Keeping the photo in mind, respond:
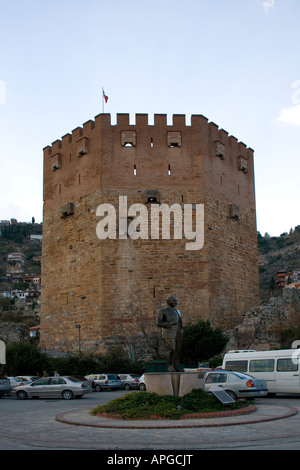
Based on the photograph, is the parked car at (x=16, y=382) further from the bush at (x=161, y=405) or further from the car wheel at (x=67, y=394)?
the bush at (x=161, y=405)

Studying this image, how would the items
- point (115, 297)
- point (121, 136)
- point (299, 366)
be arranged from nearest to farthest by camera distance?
point (299, 366)
point (115, 297)
point (121, 136)

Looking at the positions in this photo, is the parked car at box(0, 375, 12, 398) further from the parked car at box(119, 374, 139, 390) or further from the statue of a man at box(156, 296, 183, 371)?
the statue of a man at box(156, 296, 183, 371)

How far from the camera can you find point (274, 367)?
1750 cm

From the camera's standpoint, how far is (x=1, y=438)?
9648mm

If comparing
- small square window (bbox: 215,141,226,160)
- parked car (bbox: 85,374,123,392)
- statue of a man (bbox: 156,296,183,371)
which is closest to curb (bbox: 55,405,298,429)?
statue of a man (bbox: 156,296,183,371)

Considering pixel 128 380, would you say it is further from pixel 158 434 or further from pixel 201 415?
pixel 158 434

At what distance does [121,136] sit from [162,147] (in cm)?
234

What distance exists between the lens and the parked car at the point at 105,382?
79.6 feet

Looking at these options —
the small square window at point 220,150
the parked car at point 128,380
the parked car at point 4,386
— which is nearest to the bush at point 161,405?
the parked car at point 4,386

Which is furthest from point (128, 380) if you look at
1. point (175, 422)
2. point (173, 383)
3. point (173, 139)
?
point (175, 422)

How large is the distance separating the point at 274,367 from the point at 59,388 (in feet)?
25.6
